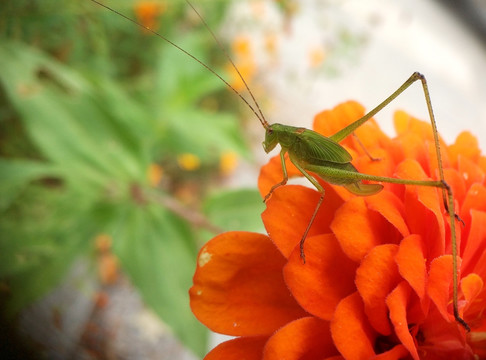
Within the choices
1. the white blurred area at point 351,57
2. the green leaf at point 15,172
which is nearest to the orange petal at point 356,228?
the green leaf at point 15,172

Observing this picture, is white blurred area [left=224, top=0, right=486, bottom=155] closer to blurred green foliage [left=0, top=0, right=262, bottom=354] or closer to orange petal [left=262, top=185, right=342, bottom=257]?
blurred green foliage [left=0, top=0, right=262, bottom=354]

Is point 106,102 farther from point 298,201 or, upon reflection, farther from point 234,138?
point 298,201

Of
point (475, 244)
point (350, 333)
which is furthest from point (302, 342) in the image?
point (475, 244)

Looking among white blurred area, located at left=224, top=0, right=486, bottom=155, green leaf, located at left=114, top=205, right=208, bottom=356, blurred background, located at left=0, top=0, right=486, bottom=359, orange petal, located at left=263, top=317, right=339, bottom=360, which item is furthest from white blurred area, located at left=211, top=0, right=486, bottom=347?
orange petal, located at left=263, top=317, right=339, bottom=360

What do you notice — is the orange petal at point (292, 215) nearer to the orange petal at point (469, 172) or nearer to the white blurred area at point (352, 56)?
the orange petal at point (469, 172)

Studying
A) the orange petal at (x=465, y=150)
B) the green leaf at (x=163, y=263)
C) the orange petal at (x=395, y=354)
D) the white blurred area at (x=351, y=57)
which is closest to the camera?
the orange petal at (x=395, y=354)

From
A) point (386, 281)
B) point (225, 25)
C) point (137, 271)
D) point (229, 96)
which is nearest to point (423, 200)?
point (386, 281)
